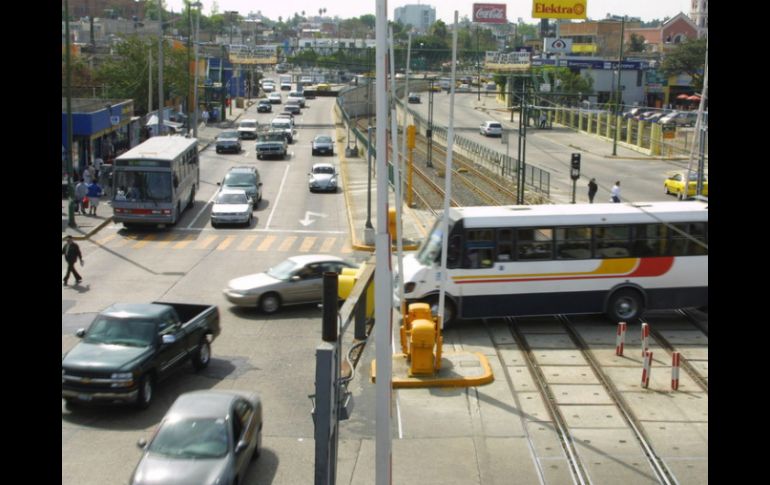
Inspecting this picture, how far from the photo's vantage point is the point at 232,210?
115ft

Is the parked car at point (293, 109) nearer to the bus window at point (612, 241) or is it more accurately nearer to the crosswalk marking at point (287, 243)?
the crosswalk marking at point (287, 243)

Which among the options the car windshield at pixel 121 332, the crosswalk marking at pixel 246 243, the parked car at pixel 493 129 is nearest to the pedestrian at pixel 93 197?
the crosswalk marking at pixel 246 243

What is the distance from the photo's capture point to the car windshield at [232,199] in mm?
36062

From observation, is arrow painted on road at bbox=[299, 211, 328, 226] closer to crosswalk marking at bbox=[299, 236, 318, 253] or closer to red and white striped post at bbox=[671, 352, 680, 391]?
crosswalk marking at bbox=[299, 236, 318, 253]

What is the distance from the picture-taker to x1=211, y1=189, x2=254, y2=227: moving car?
1369 inches

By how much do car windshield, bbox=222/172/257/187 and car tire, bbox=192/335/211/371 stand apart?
22.7 m

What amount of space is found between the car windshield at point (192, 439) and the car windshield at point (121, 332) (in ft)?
12.8

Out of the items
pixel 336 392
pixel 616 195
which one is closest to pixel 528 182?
pixel 616 195

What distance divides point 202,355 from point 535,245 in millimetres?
7613

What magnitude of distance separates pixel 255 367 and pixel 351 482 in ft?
17.7

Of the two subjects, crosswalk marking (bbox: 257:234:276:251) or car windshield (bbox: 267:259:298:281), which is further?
crosswalk marking (bbox: 257:234:276:251)

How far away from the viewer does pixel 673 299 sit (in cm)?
2044

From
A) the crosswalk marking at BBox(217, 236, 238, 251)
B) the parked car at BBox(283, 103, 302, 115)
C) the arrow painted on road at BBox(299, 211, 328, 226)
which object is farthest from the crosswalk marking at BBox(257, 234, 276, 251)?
the parked car at BBox(283, 103, 302, 115)
